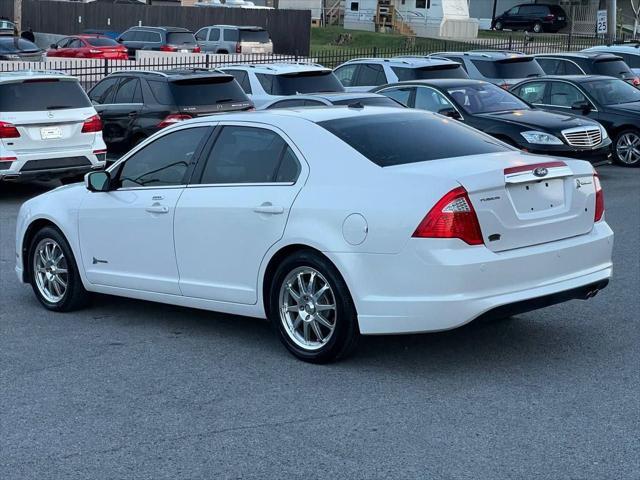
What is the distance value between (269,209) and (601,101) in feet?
44.4

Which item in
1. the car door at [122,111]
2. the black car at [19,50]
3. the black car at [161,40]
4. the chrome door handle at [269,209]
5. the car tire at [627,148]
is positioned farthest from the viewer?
the black car at [161,40]

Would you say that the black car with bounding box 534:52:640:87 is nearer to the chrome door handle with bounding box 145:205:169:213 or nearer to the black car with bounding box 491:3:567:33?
the chrome door handle with bounding box 145:205:169:213

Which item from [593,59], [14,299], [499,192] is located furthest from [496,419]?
[593,59]

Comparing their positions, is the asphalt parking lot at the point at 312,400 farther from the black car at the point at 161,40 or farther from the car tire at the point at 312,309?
the black car at the point at 161,40

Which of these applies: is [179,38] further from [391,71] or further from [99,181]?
[99,181]

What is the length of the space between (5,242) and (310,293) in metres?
6.16

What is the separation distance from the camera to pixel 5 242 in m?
12.0

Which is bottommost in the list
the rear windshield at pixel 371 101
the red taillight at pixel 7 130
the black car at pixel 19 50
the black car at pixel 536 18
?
the red taillight at pixel 7 130

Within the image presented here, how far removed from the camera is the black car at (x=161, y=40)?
4209 centimetres

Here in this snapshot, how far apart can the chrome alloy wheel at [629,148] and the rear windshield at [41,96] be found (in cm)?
912

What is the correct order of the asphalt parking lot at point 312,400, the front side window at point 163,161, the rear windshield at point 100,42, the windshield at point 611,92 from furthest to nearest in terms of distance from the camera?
the rear windshield at point 100,42
the windshield at point 611,92
the front side window at point 163,161
the asphalt parking lot at point 312,400

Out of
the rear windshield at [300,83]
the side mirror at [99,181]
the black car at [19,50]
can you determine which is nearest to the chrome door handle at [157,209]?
A: the side mirror at [99,181]

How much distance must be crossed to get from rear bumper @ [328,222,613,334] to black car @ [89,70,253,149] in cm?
1025

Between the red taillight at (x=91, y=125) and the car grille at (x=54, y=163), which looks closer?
the car grille at (x=54, y=163)
